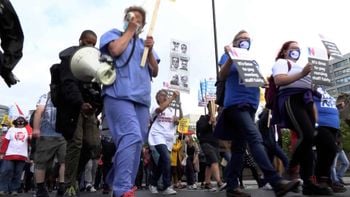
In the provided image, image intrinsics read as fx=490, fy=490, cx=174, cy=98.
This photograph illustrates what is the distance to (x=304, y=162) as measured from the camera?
559 cm

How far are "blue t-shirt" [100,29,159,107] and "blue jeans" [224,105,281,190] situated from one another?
1317 mm

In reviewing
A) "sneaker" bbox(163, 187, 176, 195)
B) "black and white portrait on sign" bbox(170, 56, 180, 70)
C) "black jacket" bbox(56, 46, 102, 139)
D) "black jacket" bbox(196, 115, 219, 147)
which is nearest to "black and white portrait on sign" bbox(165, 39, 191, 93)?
"black and white portrait on sign" bbox(170, 56, 180, 70)

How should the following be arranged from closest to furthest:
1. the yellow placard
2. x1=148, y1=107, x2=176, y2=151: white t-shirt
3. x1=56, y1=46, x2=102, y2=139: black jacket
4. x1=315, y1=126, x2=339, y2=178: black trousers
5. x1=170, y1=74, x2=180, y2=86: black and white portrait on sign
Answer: x1=315, y1=126, x2=339, y2=178: black trousers
x1=56, y1=46, x2=102, y2=139: black jacket
x1=148, y1=107, x2=176, y2=151: white t-shirt
x1=170, y1=74, x2=180, y2=86: black and white portrait on sign
the yellow placard

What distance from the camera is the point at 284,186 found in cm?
488

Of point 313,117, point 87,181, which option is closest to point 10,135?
point 87,181

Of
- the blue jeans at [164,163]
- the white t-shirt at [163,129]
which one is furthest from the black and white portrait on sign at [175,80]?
the blue jeans at [164,163]

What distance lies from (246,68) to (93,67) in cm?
180

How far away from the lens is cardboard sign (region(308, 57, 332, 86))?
18.1 feet

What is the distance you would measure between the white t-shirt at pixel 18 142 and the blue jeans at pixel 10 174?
0.67 ft

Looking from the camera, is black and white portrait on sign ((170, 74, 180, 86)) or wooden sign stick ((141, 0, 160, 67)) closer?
wooden sign stick ((141, 0, 160, 67))

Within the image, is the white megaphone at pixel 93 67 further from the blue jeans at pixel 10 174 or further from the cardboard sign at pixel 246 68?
the blue jeans at pixel 10 174

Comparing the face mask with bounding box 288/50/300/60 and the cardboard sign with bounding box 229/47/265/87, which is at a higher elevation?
the face mask with bounding box 288/50/300/60

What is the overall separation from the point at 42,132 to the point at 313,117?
12.3ft

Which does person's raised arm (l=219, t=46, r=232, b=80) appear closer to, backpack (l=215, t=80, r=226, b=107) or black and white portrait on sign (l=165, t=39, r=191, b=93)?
backpack (l=215, t=80, r=226, b=107)
